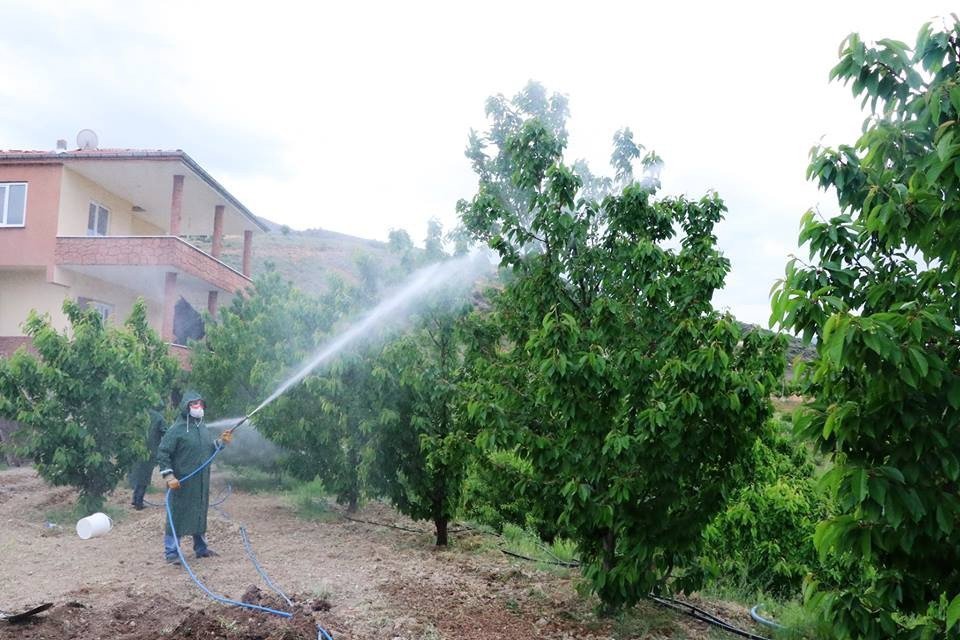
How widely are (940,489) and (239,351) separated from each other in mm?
11638

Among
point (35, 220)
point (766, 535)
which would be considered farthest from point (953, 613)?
point (35, 220)

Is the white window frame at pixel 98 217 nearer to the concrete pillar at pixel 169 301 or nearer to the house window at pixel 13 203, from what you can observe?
the house window at pixel 13 203

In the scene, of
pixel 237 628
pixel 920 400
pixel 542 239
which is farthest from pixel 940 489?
pixel 237 628

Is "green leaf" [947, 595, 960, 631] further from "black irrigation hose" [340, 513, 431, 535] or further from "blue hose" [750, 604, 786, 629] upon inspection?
"black irrigation hose" [340, 513, 431, 535]

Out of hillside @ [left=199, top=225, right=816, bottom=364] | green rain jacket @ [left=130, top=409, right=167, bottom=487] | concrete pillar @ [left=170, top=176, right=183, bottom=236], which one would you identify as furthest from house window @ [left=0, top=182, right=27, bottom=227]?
hillside @ [left=199, top=225, right=816, bottom=364]

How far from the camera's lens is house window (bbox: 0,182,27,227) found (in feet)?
62.3

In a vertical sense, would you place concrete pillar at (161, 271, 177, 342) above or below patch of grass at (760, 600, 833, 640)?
above

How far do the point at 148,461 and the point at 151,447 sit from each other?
29 cm

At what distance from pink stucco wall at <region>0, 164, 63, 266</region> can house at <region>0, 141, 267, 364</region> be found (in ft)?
0.08

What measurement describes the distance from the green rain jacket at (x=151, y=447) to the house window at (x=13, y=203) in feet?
33.6

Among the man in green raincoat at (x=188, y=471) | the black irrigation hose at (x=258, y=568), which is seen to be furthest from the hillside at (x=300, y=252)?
the man in green raincoat at (x=188, y=471)

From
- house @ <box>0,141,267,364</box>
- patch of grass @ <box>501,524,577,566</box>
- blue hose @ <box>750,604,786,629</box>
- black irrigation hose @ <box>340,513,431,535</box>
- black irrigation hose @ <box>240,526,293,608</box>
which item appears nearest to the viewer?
black irrigation hose @ <box>240,526,293,608</box>

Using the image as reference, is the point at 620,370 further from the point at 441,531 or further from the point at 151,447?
the point at 151,447

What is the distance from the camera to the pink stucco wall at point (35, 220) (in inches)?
741
